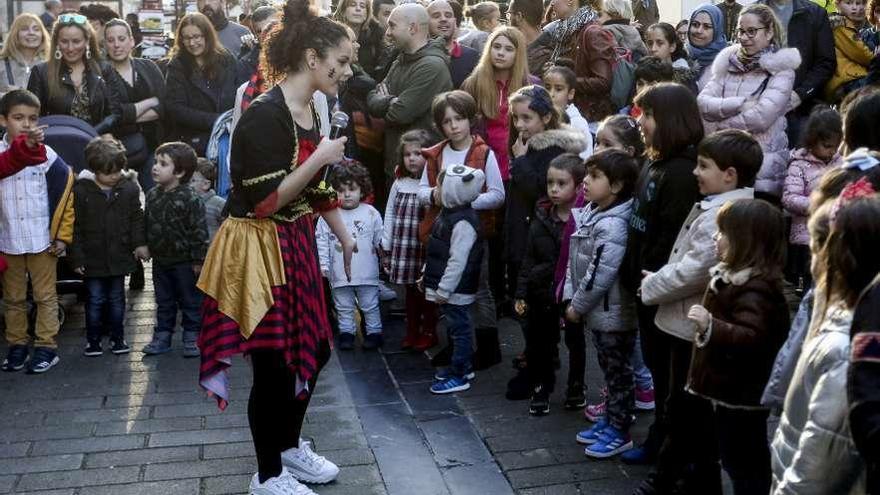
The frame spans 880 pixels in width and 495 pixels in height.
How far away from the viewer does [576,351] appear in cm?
606

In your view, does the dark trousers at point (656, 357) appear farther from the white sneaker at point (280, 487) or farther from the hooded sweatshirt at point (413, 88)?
the hooded sweatshirt at point (413, 88)

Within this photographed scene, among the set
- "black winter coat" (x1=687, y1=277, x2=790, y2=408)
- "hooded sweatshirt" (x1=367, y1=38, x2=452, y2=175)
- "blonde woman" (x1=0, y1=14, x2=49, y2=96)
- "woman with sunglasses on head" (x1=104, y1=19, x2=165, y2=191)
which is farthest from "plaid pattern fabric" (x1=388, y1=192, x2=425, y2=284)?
"blonde woman" (x1=0, y1=14, x2=49, y2=96)

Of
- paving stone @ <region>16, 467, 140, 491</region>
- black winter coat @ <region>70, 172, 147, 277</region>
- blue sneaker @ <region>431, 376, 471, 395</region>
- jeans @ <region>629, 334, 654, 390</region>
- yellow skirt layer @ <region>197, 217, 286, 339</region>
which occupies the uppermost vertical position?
yellow skirt layer @ <region>197, 217, 286, 339</region>

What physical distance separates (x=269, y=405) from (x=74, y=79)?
489cm

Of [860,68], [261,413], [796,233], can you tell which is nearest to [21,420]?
[261,413]

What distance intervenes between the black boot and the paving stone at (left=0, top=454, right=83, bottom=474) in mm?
2409

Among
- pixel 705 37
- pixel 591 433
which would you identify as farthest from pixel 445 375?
pixel 705 37

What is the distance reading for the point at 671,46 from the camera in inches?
344

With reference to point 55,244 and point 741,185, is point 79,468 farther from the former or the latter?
point 741,185

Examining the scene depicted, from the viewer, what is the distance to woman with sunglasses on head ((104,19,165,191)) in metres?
9.16

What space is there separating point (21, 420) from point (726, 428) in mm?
3899

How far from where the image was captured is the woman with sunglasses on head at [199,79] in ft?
30.2

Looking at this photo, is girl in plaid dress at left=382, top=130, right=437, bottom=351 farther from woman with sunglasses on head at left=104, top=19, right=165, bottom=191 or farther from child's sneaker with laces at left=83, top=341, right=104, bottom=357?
woman with sunglasses on head at left=104, top=19, right=165, bottom=191

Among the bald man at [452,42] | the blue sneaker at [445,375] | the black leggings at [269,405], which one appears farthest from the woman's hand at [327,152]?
the bald man at [452,42]
